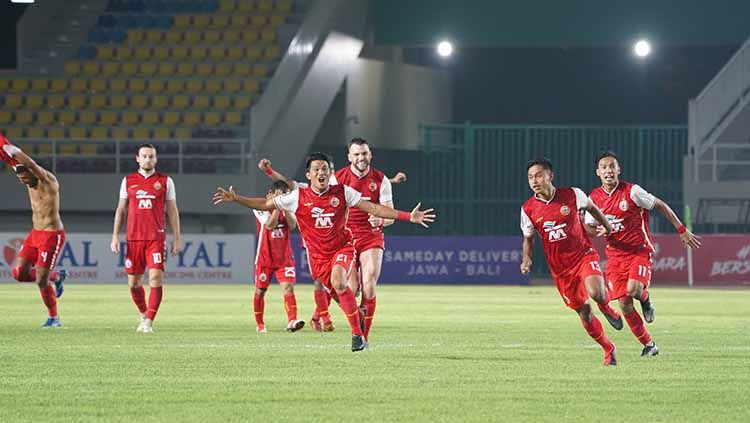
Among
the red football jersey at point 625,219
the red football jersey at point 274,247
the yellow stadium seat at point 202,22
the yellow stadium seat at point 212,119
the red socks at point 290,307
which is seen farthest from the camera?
the yellow stadium seat at point 202,22

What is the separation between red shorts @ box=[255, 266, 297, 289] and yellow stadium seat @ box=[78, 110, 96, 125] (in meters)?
22.3

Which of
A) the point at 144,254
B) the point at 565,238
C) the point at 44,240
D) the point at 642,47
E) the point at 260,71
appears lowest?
the point at 144,254

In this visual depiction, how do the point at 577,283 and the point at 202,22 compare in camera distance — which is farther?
the point at 202,22

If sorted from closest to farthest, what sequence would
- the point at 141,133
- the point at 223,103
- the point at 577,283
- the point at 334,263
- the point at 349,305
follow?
the point at 577,283 → the point at 349,305 → the point at 334,263 → the point at 141,133 → the point at 223,103

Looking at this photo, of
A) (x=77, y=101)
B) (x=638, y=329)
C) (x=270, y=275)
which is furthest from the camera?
(x=77, y=101)

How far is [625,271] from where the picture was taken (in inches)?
614

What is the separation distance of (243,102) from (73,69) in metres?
5.11

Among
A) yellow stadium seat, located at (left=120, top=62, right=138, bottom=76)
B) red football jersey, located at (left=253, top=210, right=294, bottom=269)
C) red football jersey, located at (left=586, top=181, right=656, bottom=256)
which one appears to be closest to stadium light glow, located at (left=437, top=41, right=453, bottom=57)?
yellow stadium seat, located at (left=120, top=62, right=138, bottom=76)

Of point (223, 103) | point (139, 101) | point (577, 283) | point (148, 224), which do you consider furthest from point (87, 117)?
point (577, 283)

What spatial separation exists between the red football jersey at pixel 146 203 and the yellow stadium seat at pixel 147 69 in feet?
79.4

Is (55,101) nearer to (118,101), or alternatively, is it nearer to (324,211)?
(118,101)

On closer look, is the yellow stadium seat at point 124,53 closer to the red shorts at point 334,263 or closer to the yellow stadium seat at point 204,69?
the yellow stadium seat at point 204,69

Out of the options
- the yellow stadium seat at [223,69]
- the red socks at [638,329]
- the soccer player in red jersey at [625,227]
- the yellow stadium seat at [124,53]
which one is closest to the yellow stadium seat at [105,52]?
the yellow stadium seat at [124,53]

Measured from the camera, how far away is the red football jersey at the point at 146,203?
17.6 m
